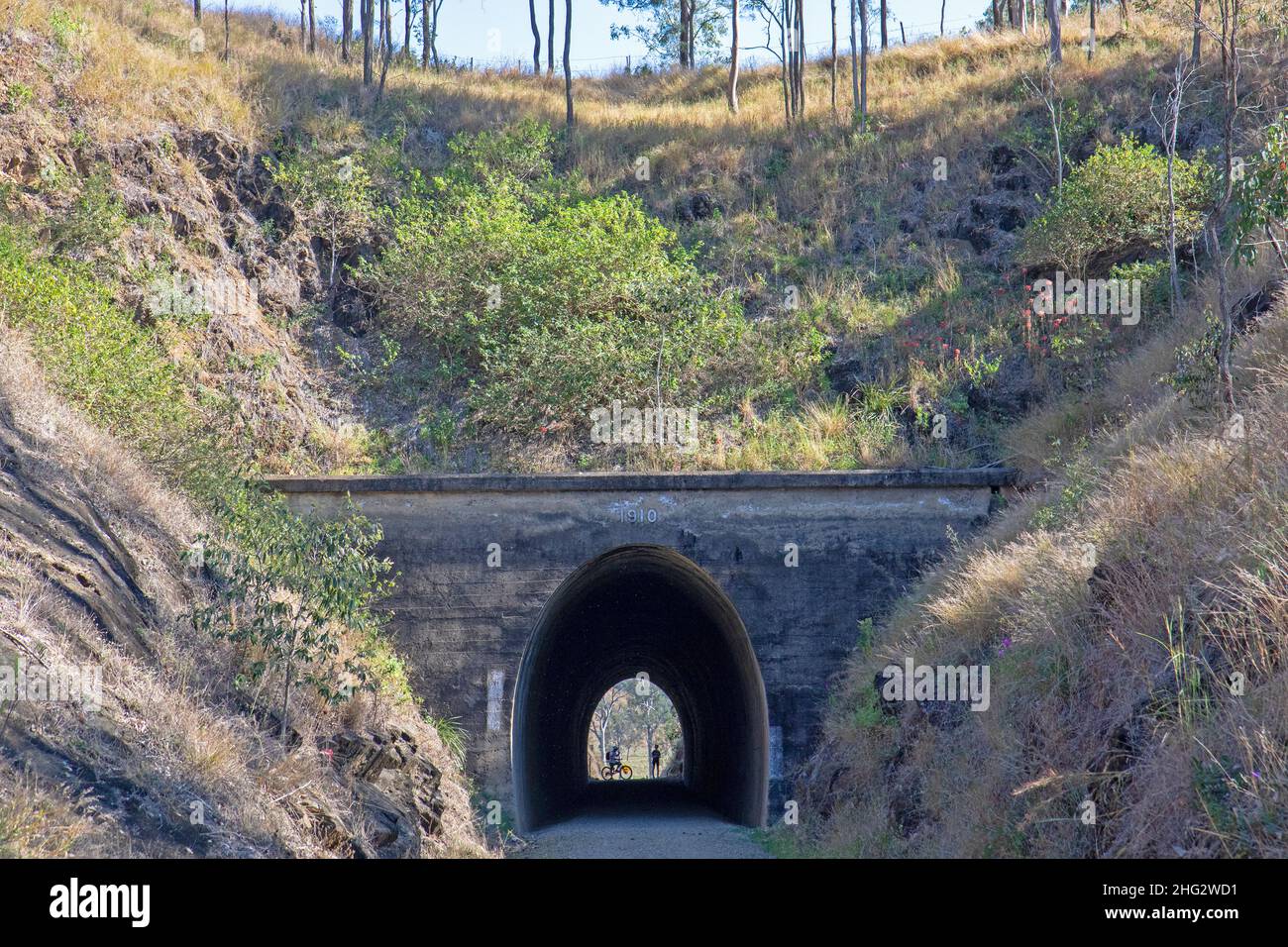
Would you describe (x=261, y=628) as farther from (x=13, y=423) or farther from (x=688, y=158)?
(x=688, y=158)

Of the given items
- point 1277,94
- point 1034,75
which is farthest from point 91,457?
point 1034,75

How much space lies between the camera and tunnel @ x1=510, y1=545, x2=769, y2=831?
14.6 metres

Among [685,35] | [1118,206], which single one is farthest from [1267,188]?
[685,35]

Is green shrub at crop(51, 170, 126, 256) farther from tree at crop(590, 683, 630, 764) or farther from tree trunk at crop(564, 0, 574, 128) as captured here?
tree at crop(590, 683, 630, 764)

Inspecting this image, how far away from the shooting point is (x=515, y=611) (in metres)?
13.6

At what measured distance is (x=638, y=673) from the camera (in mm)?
26344

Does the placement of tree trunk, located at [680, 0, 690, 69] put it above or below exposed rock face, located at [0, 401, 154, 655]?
above

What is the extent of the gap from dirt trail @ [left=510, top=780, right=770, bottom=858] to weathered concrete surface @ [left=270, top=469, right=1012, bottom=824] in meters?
1.59

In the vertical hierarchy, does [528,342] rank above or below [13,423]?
above

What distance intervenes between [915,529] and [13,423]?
34.1ft

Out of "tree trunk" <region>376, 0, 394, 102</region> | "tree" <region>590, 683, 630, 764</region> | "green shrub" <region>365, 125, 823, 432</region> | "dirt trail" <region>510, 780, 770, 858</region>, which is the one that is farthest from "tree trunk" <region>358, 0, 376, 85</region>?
"tree" <region>590, 683, 630, 764</region>

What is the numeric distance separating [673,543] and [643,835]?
13.4 feet

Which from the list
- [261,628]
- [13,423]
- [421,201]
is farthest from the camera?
[421,201]

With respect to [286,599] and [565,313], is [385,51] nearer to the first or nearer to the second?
[565,313]
